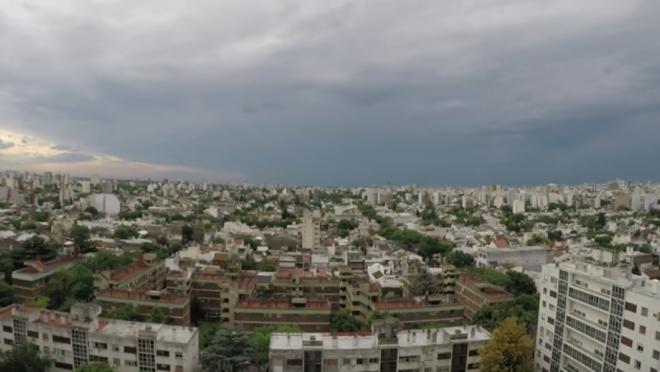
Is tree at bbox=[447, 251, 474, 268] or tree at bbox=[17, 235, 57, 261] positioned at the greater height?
tree at bbox=[17, 235, 57, 261]

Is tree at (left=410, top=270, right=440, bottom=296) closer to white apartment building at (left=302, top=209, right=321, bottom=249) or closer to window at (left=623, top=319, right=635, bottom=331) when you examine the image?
window at (left=623, top=319, right=635, bottom=331)

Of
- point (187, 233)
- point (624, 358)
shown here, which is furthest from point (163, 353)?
point (187, 233)

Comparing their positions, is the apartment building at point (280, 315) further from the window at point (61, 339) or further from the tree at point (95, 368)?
the window at point (61, 339)

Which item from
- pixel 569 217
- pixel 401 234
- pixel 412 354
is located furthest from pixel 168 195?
pixel 412 354

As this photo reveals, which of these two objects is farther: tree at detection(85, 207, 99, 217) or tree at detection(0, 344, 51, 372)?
tree at detection(85, 207, 99, 217)

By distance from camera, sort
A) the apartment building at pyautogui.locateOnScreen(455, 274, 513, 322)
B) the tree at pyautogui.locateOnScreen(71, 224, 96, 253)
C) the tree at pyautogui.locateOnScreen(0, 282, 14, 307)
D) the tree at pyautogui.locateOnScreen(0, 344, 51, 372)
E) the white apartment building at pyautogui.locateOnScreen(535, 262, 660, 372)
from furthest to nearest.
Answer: the tree at pyautogui.locateOnScreen(71, 224, 96, 253), the tree at pyautogui.locateOnScreen(0, 282, 14, 307), the apartment building at pyautogui.locateOnScreen(455, 274, 513, 322), the tree at pyautogui.locateOnScreen(0, 344, 51, 372), the white apartment building at pyautogui.locateOnScreen(535, 262, 660, 372)

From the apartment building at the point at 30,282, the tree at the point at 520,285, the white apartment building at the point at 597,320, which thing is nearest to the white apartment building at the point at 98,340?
the apartment building at the point at 30,282

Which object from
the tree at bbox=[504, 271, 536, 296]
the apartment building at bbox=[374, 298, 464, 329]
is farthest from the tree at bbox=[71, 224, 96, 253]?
the tree at bbox=[504, 271, 536, 296]
